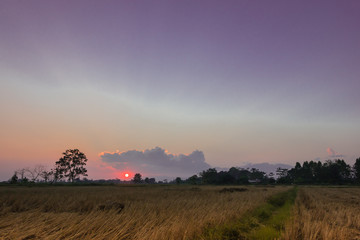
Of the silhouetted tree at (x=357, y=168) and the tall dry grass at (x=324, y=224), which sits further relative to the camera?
the silhouetted tree at (x=357, y=168)

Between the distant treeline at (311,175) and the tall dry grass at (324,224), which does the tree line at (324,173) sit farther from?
the tall dry grass at (324,224)

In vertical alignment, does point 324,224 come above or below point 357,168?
below

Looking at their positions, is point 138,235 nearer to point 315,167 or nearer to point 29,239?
point 29,239

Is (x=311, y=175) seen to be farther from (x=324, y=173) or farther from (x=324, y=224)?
(x=324, y=224)

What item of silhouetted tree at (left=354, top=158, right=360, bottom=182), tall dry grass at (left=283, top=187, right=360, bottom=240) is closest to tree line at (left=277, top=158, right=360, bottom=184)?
silhouetted tree at (left=354, top=158, right=360, bottom=182)

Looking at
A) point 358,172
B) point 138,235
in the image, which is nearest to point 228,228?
point 138,235

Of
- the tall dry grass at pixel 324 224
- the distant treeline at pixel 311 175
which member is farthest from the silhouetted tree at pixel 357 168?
the tall dry grass at pixel 324 224

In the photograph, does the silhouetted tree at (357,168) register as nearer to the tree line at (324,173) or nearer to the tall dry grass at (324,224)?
the tree line at (324,173)

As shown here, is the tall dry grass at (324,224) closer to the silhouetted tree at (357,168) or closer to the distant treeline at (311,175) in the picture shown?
the distant treeline at (311,175)

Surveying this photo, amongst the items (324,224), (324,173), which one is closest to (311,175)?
(324,173)

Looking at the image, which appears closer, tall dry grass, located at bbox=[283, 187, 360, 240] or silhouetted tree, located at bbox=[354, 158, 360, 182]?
tall dry grass, located at bbox=[283, 187, 360, 240]

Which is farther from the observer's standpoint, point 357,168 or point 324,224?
point 357,168

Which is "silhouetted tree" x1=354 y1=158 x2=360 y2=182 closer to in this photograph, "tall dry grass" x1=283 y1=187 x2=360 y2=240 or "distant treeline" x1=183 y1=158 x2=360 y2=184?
"distant treeline" x1=183 y1=158 x2=360 y2=184

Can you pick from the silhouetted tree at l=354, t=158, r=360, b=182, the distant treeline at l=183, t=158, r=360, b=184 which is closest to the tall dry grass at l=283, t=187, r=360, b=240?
the distant treeline at l=183, t=158, r=360, b=184
